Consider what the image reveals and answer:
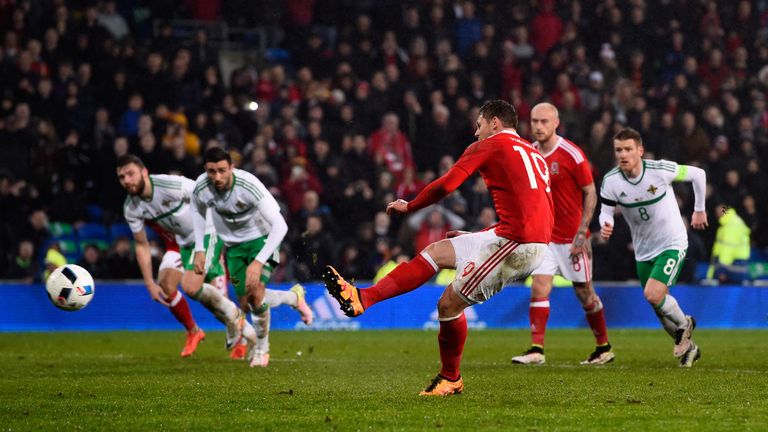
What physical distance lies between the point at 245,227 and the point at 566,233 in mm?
3257

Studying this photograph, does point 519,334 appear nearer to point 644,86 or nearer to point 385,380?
point 385,380

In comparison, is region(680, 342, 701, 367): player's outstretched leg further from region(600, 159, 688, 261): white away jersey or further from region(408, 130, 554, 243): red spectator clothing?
region(408, 130, 554, 243): red spectator clothing

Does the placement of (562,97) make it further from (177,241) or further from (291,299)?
(291,299)

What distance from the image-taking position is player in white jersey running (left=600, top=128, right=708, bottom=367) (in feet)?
37.2

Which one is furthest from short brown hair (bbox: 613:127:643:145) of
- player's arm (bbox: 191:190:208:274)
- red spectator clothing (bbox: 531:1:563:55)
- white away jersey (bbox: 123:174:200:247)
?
red spectator clothing (bbox: 531:1:563:55)

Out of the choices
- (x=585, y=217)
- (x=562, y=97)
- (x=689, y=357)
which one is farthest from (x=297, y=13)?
(x=689, y=357)

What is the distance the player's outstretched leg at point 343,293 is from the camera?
824 centimetres

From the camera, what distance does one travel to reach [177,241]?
13484 mm

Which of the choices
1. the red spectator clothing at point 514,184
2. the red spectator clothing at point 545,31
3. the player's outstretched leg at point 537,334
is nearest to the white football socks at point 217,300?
the player's outstretched leg at point 537,334

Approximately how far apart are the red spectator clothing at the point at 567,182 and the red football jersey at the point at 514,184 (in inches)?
139

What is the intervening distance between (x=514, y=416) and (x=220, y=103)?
14372mm

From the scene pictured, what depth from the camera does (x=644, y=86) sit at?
2536 cm

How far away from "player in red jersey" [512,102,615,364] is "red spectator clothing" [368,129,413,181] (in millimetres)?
8689

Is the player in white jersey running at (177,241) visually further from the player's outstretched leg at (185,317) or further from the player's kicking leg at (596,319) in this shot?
the player's kicking leg at (596,319)
